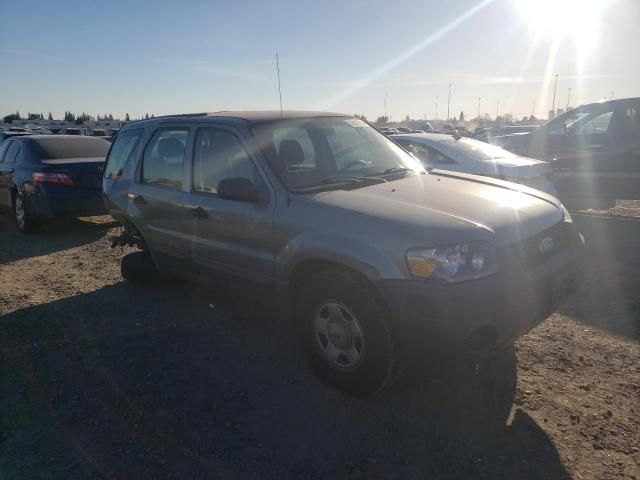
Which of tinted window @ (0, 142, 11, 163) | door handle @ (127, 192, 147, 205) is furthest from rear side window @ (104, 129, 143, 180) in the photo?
tinted window @ (0, 142, 11, 163)

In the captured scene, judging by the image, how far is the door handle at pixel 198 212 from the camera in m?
4.03

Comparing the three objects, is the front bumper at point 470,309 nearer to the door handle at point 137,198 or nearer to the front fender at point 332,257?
the front fender at point 332,257

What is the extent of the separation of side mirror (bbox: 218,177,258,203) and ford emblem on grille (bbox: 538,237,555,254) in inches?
76.4

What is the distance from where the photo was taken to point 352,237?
2959 mm

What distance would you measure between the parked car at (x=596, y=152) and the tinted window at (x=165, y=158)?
7844mm

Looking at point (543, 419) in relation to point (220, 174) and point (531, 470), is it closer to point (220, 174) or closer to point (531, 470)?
point (531, 470)

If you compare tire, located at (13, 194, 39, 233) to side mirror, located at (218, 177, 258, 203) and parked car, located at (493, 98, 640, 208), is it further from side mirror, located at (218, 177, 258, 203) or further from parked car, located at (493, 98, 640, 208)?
parked car, located at (493, 98, 640, 208)

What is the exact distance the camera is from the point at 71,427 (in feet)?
9.86

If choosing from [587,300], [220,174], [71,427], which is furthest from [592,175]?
[71,427]

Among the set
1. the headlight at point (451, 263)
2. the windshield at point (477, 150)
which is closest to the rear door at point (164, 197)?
the headlight at point (451, 263)

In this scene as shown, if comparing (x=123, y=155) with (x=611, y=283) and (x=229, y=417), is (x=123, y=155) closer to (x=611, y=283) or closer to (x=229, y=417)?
(x=229, y=417)

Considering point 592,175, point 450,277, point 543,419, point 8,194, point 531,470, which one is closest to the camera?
point 531,470

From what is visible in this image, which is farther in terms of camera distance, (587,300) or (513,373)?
(587,300)

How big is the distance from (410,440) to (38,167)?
7.45 m
